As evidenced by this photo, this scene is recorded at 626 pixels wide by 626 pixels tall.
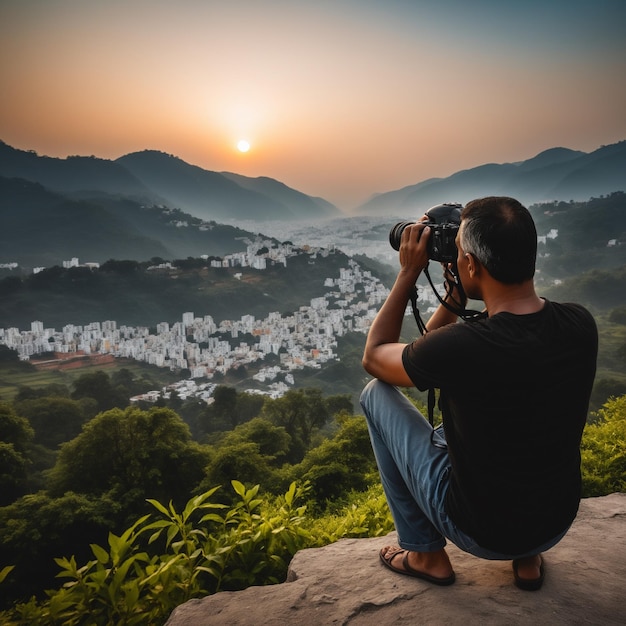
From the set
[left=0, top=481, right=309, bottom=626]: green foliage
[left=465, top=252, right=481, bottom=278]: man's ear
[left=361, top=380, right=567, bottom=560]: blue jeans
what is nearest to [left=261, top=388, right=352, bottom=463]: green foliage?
[left=0, top=481, right=309, bottom=626]: green foliage

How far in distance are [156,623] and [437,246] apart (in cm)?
144

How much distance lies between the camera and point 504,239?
0.96 m

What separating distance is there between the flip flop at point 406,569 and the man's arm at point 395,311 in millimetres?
592

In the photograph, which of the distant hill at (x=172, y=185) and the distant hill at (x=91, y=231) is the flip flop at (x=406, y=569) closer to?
the distant hill at (x=91, y=231)

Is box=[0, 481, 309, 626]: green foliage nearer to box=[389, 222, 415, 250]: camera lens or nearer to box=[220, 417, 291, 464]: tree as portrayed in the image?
box=[389, 222, 415, 250]: camera lens

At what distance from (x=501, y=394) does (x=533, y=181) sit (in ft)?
461

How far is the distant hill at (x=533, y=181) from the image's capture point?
103938 mm

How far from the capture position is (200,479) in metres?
13.6

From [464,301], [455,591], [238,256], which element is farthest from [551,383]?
[238,256]

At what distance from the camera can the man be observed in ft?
2.91

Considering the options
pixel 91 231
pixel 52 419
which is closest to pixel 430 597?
pixel 52 419

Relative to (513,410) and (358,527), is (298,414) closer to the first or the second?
(358,527)

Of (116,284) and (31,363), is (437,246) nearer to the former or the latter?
(31,363)

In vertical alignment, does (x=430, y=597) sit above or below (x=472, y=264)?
below
